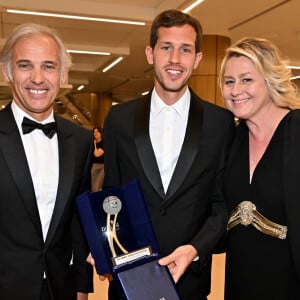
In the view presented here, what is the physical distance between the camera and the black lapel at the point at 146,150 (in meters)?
1.93

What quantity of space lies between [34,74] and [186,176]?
2.67ft

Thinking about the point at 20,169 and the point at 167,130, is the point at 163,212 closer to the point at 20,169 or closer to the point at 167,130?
the point at 167,130

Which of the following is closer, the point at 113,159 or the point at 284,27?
the point at 113,159

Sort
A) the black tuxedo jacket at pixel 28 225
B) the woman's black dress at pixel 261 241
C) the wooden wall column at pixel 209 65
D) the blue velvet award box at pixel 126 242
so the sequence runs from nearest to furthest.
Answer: the blue velvet award box at pixel 126 242
the black tuxedo jacket at pixel 28 225
the woman's black dress at pixel 261 241
the wooden wall column at pixel 209 65

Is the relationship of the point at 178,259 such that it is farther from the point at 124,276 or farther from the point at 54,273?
the point at 54,273

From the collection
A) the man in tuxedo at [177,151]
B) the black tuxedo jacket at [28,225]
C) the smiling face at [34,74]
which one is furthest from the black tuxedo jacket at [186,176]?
the smiling face at [34,74]

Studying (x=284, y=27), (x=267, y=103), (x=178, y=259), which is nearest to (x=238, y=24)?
(x=284, y=27)

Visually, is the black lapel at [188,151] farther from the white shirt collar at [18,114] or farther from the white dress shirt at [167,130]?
the white shirt collar at [18,114]

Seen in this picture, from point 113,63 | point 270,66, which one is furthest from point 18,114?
point 113,63

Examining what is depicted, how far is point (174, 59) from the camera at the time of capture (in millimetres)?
2006

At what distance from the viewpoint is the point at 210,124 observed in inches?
80.2

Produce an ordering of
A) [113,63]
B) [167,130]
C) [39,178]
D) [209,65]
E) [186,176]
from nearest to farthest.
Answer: [39,178] → [186,176] → [167,130] → [209,65] → [113,63]

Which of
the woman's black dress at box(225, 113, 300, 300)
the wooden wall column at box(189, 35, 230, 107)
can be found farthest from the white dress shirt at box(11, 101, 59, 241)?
the wooden wall column at box(189, 35, 230, 107)

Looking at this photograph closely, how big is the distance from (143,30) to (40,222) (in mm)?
7552
